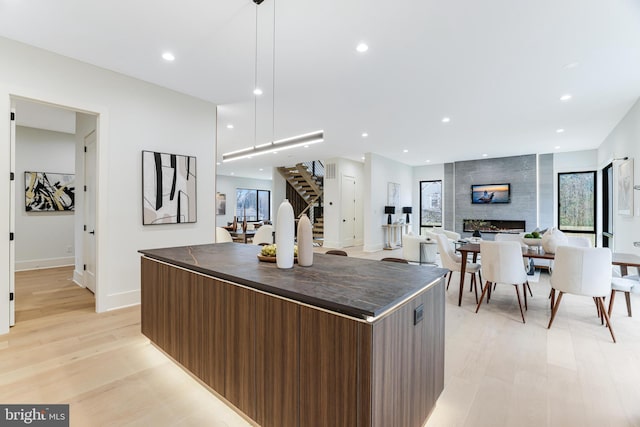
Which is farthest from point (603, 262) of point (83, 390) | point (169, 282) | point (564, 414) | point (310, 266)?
point (83, 390)

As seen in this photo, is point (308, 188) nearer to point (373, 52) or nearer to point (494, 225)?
point (494, 225)

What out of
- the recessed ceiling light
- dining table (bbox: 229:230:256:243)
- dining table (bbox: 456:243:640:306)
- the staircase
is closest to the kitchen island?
the recessed ceiling light

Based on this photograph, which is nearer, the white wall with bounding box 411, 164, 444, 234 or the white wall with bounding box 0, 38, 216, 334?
the white wall with bounding box 0, 38, 216, 334

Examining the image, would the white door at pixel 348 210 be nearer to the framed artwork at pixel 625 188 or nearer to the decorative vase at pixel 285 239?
the framed artwork at pixel 625 188

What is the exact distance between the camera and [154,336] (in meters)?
2.58

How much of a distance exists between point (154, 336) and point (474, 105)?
17.1 ft

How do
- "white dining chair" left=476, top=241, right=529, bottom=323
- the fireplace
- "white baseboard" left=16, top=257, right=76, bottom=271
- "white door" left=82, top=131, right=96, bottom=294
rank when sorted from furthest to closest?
the fireplace → "white baseboard" left=16, top=257, right=76, bottom=271 → "white door" left=82, top=131, right=96, bottom=294 → "white dining chair" left=476, top=241, right=529, bottom=323

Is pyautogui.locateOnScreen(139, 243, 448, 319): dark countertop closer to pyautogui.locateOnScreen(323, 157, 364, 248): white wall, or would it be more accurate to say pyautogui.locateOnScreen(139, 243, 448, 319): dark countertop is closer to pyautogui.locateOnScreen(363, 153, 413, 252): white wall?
pyautogui.locateOnScreen(363, 153, 413, 252): white wall

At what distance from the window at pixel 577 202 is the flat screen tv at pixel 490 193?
54.2 inches

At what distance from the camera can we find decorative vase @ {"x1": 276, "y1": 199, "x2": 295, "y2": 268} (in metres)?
1.93

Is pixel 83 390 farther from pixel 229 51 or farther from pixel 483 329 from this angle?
pixel 483 329

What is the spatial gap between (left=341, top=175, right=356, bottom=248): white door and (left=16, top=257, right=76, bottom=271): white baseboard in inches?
271

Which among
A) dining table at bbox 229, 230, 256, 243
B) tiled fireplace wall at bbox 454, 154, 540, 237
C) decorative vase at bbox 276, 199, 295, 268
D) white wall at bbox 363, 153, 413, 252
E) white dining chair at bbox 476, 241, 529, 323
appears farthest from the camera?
tiled fireplace wall at bbox 454, 154, 540, 237

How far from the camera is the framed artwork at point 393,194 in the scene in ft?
31.5
